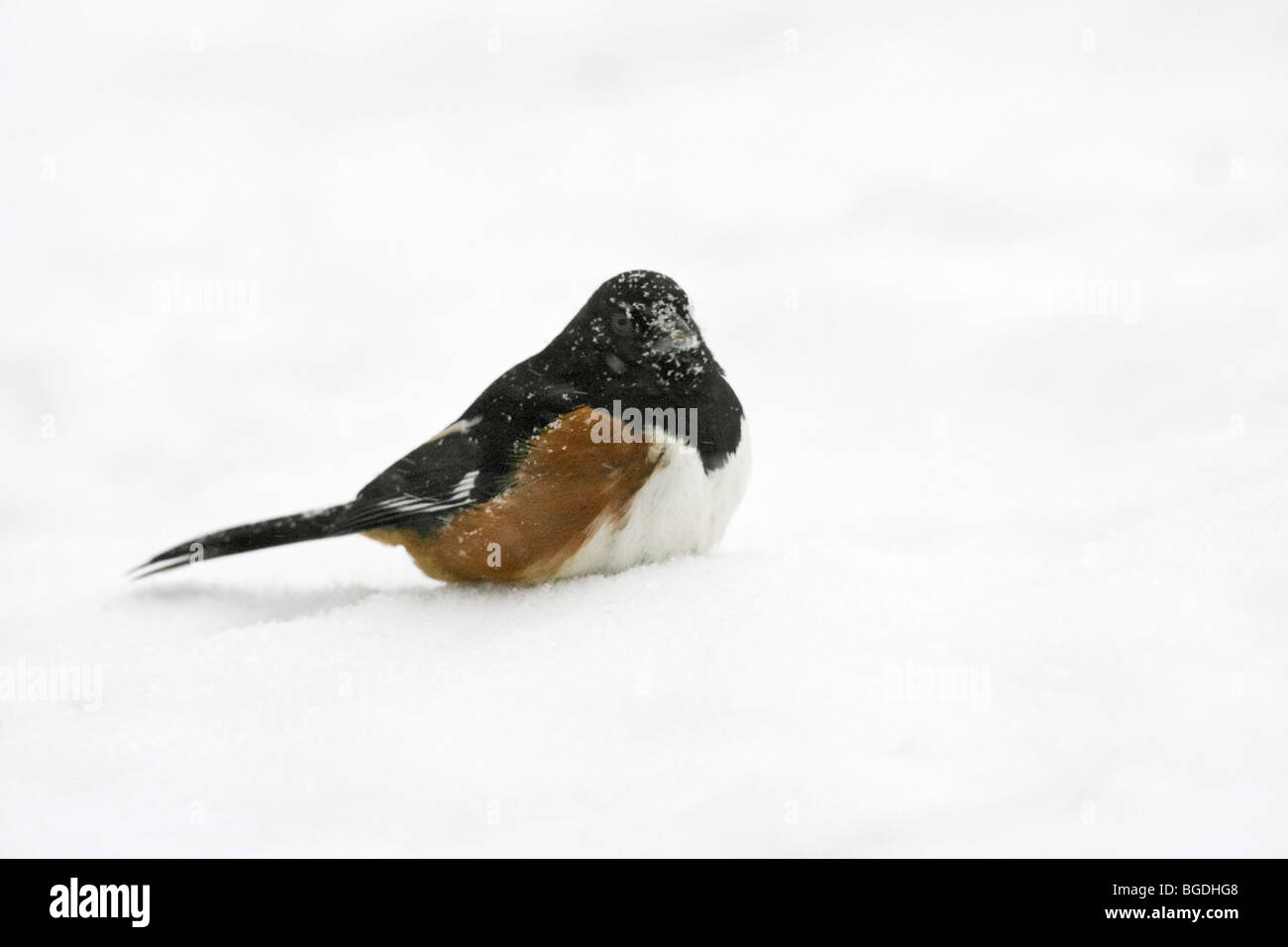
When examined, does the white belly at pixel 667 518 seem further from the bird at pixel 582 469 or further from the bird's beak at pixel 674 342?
the bird's beak at pixel 674 342

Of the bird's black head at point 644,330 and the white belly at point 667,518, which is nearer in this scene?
the white belly at point 667,518

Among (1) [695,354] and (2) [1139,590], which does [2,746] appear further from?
(2) [1139,590]

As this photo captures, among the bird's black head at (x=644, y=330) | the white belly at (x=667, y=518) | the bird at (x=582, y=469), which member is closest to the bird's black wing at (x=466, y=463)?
the bird at (x=582, y=469)

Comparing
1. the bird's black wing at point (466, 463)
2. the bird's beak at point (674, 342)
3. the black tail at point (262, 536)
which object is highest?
the bird's beak at point (674, 342)

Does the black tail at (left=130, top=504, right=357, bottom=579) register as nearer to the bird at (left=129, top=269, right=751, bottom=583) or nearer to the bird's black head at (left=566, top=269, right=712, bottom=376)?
the bird at (left=129, top=269, right=751, bottom=583)

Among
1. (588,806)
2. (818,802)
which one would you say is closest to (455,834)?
(588,806)

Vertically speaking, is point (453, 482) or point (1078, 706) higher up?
point (453, 482)
